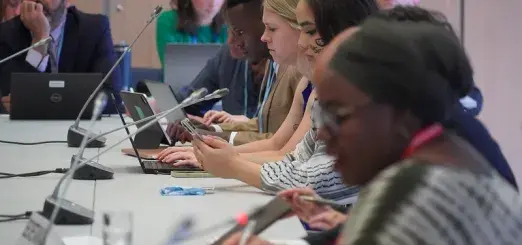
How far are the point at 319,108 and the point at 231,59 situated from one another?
2.91m

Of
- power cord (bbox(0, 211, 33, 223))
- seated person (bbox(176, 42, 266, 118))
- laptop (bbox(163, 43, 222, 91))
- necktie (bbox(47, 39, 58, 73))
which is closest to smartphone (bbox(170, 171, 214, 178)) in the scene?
power cord (bbox(0, 211, 33, 223))

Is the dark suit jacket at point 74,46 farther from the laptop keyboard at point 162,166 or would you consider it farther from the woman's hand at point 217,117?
the laptop keyboard at point 162,166

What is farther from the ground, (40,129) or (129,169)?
(129,169)

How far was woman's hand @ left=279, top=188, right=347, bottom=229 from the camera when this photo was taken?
122cm

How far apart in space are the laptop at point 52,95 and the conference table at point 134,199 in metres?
1.09

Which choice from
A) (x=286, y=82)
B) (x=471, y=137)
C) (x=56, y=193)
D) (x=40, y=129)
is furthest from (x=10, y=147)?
(x=471, y=137)

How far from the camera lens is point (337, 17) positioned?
175 cm

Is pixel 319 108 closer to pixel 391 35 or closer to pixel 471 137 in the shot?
pixel 391 35

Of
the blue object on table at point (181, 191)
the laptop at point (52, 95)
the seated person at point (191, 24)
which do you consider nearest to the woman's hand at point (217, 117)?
the laptop at point (52, 95)

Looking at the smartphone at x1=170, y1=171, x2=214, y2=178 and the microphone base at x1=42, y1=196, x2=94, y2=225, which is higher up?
the microphone base at x1=42, y1=196, x2=94, y2=225

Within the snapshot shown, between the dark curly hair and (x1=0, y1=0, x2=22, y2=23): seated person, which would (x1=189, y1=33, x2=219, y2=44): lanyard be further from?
the dark curly hair

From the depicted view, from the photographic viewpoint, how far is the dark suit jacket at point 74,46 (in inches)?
160

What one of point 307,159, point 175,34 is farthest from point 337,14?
point 175,34

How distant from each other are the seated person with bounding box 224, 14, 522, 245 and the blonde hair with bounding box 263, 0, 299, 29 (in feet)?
4.76
